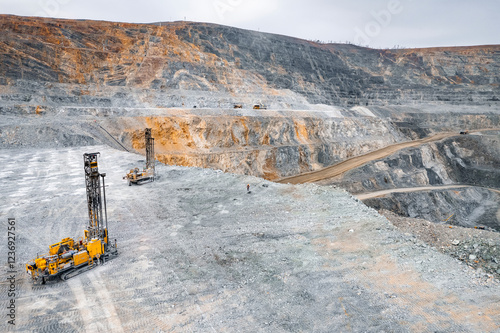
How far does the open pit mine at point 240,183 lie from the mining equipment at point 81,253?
58 mm

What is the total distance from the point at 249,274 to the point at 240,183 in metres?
8.35

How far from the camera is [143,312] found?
724cm

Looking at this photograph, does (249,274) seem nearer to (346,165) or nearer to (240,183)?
(240,183)

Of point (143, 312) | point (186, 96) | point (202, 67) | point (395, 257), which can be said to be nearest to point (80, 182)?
point (143, 312)

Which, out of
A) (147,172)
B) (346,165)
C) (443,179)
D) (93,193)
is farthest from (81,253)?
(443,179)

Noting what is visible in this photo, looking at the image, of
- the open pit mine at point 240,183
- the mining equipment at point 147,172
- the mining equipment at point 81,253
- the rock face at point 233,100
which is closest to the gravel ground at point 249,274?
the open pit mine at point 240,183

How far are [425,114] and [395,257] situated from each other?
165 ft

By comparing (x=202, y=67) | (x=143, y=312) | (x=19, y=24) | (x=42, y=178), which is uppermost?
(x=19, y=24)

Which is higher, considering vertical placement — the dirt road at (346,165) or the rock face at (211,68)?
the rock face at (211,68)

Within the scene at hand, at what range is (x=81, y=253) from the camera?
29.2 feet

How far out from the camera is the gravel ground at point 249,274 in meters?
7.00

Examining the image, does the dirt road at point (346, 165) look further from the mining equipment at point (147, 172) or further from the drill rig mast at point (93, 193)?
the drill rig mast at point (93, 193)

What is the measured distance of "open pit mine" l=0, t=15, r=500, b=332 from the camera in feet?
24.9

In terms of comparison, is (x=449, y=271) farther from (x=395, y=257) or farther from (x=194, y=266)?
(x=194, y=266)
